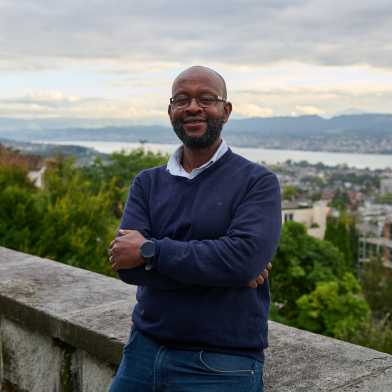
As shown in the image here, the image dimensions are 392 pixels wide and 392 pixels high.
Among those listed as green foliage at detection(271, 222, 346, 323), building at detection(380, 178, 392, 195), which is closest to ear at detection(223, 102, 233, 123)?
green foliage at detection(271, 222, 346, 323)

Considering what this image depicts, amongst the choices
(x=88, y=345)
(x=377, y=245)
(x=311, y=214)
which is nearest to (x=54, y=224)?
→ (x=88, y=345)

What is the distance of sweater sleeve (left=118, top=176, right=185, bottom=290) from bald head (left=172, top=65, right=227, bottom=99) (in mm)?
407

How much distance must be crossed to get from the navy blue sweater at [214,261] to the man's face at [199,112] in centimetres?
11

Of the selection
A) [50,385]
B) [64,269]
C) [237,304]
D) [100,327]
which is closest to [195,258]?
[237,304]

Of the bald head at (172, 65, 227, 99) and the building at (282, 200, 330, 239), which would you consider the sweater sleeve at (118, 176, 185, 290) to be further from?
the building at (282, 200, 330, 239)

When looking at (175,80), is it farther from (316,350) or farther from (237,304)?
(316,350)

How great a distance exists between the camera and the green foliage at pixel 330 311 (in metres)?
23.1

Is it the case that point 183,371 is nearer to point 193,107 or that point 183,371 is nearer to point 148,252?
point 148,252

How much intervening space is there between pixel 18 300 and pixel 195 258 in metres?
1.49

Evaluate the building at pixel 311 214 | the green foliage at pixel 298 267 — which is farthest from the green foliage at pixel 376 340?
the building at pixel 311 214

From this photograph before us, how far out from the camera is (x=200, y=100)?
2.32 m

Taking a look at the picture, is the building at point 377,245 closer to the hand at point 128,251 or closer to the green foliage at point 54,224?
the green foliage at point 54,224

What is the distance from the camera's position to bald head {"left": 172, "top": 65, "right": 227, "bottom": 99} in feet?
7.63

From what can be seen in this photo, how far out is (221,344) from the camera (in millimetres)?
2074
